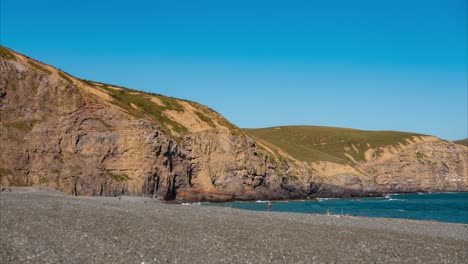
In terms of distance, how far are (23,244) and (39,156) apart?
178 ft

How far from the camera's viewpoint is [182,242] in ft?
80.9

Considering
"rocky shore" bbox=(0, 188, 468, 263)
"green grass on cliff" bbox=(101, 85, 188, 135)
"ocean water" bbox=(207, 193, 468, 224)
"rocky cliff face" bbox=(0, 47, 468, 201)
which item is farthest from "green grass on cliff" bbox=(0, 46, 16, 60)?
"rocky shore" bbox=(0, 188, 468, 263)

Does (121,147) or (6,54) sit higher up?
(6,54)

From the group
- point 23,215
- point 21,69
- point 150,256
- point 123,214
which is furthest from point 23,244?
point 21,69

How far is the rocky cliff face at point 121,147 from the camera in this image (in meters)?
71.1

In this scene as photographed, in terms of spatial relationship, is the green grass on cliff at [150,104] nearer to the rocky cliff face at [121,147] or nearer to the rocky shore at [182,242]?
the rocky cliff face at [121,147]

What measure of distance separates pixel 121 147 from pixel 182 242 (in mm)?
59487

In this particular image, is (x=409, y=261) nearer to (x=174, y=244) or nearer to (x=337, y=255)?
(x=337, y=255)

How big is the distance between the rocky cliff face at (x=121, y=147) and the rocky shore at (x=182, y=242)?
38.8 metres

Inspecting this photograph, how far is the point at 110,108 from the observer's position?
84.5 metres

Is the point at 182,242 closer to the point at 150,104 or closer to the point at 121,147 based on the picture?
the point at 121,147

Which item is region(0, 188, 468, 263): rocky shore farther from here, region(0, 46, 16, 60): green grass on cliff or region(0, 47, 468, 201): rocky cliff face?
region(0, 46, 16, 60): green grass on cliff

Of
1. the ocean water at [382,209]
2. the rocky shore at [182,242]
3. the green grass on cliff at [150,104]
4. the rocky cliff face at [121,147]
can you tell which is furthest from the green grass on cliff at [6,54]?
the rocky shore at [182,242]

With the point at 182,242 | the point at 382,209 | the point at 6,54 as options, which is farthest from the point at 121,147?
the point at 182,242
